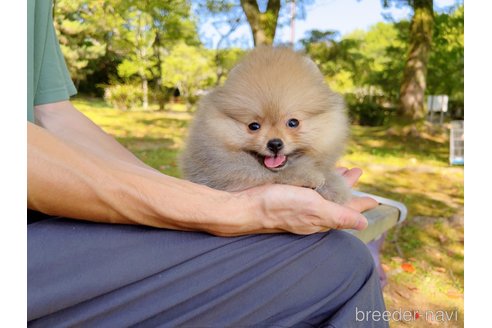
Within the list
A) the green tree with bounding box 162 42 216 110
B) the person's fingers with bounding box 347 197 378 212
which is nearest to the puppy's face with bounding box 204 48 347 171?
the person's fingers with bounding box 347 197 378 212

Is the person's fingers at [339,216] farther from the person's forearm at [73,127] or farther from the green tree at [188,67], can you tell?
the green tree at [188,67]

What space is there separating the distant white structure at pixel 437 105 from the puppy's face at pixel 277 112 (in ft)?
23.6

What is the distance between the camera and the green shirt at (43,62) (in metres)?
1.14

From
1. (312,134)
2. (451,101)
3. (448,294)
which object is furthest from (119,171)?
(451,101)

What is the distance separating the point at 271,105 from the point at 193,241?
0.46m

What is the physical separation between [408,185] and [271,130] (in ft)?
13.1

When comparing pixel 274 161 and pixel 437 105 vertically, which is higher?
pixel 437 105

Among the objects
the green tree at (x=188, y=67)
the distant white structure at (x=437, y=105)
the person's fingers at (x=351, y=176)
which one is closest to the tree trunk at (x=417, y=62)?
the distant white structure at (x=437, y=105)

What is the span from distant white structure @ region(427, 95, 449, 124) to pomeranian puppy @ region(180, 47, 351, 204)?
719cm

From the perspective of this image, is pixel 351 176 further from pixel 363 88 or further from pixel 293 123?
pixel 363 88

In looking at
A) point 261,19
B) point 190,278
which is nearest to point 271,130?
point 190,278

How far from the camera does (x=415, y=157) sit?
609 centimetres

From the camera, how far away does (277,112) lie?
4.11 feet
